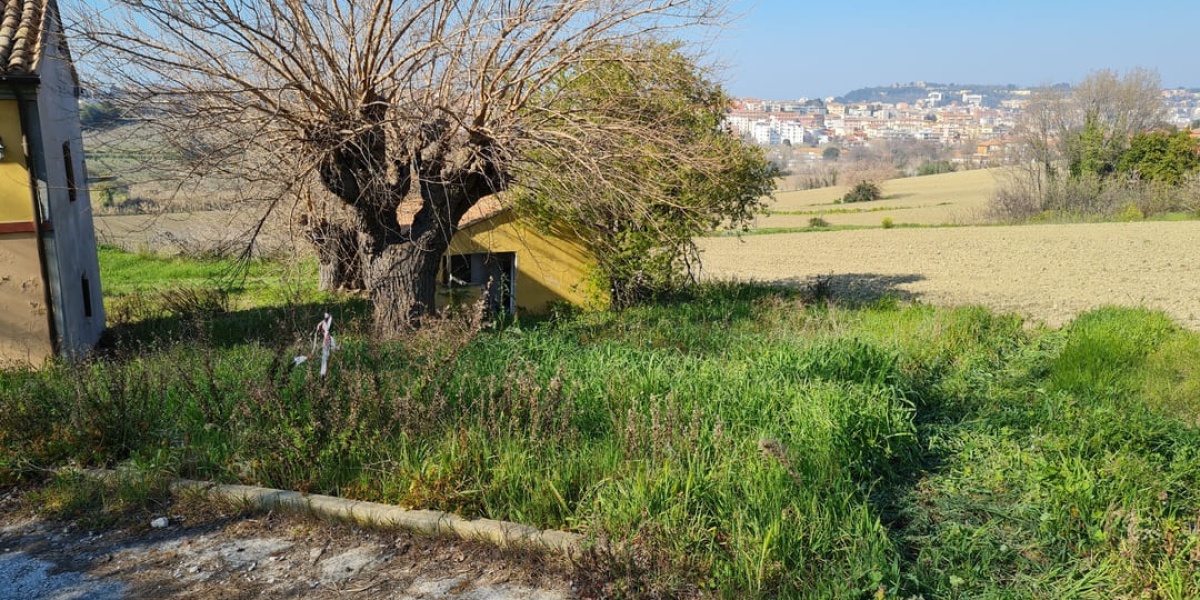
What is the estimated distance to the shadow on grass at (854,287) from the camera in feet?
47.7

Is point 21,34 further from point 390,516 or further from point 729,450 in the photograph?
point 729,450

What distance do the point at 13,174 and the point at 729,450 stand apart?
9553 millimetres

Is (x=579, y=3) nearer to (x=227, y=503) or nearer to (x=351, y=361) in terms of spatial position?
(x=351, y=361)

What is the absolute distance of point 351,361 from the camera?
22.7 ft

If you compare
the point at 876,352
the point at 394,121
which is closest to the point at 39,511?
the point at 394,121

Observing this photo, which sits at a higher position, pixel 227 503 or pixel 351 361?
pixel 351 361

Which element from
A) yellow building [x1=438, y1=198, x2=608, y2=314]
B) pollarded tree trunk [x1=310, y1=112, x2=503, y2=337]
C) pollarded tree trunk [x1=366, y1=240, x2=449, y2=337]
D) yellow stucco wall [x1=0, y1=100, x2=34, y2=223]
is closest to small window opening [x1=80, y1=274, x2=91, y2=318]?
yellow stucco wall [x1=0, y1=100, x2=34, y2=223]

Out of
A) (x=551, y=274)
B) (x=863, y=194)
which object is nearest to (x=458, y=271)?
(x=551, y=274)

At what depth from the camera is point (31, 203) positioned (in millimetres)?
10086

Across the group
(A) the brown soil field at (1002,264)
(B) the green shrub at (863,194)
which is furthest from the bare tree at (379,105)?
(B) the green shrub at (863,194)

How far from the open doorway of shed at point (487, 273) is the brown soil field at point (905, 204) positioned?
81.7ft

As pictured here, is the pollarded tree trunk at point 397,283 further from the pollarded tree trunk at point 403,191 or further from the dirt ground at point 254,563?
the dirt ground at point 254,563

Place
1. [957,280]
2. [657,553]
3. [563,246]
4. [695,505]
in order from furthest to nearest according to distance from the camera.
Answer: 1. [957,280]
2. [563,246]
3. [695,505]
4. [657,553]

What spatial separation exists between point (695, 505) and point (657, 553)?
16.8 inches
